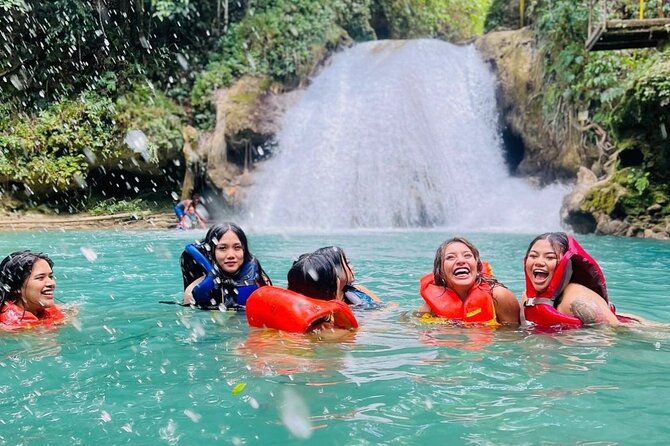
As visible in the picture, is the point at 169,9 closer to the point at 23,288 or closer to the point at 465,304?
the point at 23,288

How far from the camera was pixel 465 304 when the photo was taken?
452cm

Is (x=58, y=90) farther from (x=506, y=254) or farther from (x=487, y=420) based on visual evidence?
(x=487, y=420)

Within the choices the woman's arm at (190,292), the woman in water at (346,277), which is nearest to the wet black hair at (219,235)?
the woman's arm at (190,292)

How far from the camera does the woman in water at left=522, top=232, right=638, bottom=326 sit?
4.20 meters

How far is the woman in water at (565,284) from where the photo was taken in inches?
165

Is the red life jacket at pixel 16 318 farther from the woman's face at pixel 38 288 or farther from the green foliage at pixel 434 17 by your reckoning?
the green foliage at pixel 434 17

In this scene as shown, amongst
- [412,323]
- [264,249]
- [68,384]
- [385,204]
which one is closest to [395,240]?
[264,249]

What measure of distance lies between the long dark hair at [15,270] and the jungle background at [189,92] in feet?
39.8

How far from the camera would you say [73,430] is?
107 inches

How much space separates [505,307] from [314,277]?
4.50ft

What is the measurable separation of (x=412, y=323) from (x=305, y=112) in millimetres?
14923

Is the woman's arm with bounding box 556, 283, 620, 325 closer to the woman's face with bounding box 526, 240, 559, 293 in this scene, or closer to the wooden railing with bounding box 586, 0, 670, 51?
the woman's face with bounding box 526, 240, 559, 293

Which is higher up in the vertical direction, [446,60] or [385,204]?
[446,60]

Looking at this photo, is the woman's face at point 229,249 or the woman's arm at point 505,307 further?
the woman's face at point 229,249
